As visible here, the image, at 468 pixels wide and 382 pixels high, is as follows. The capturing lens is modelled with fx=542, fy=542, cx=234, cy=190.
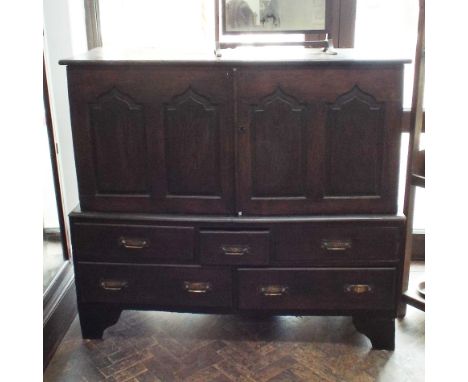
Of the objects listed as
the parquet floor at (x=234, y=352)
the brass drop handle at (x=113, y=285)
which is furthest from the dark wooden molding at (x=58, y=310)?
the brass drop handle at (x=113, y=285)

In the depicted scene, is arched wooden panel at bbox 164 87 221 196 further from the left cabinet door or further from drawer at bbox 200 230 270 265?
drawer at bbox 200 230 270 265

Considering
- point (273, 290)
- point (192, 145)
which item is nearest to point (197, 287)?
point (273, 290)

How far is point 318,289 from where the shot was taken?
7.57ft

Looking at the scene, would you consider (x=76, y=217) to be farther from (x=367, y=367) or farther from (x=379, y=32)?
(x=379, y=32)

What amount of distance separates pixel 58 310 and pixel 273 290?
1.01m

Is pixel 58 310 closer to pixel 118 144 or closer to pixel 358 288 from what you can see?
pixel 118 144

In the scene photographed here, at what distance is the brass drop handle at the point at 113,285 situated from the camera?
237 centimetres

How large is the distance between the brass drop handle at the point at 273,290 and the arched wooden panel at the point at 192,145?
45cm

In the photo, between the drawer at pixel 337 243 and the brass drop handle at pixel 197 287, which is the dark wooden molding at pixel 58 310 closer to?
the brass drop handle at pixel 197 287

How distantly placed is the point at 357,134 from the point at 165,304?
1.10m

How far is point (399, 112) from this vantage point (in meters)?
2.15
